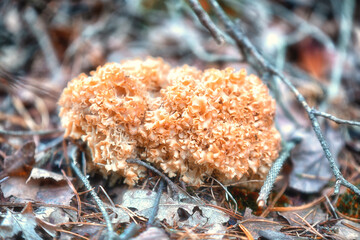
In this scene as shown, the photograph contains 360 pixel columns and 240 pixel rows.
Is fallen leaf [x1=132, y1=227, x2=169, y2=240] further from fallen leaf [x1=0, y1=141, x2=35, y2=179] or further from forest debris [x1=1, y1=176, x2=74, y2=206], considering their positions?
fallen leaf [x1=0, y1=141, x2=35, y2=179]

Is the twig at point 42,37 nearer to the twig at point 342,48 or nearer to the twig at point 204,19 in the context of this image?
the twig at point 204,19

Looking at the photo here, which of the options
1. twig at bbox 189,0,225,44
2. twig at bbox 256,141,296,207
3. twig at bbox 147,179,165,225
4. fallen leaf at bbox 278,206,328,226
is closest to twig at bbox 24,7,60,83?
twig at bbox 189,0,225,44

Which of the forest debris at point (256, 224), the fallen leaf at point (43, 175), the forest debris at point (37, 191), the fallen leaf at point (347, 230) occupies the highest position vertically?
the fallen leaf at point (43, 175)

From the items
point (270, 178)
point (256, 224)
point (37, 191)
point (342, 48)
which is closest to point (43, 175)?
point (37, 191)

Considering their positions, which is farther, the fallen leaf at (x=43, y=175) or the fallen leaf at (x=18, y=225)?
the fallen leaf at (x=43, y=175)

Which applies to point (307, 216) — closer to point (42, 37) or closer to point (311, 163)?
point (311, 163)

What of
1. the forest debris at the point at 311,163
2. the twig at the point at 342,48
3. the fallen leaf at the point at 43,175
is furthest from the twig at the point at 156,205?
the twig at the point at 342,48
